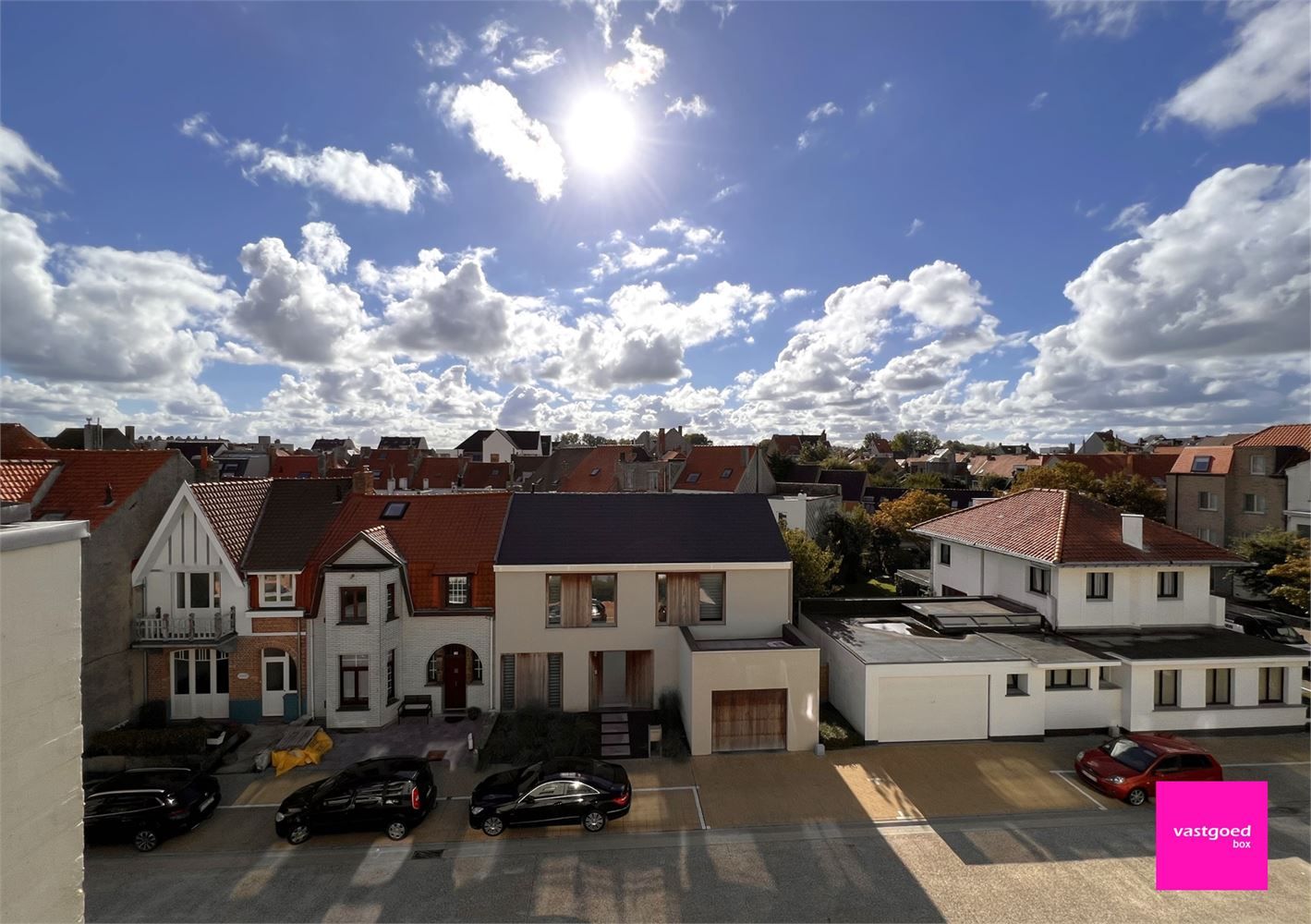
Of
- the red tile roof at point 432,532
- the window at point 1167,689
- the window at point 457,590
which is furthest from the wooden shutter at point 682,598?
the window at point 1167,689

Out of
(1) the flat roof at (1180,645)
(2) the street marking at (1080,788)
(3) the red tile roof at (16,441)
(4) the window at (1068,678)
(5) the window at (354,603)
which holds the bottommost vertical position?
(2) the street marking at (1080,788)

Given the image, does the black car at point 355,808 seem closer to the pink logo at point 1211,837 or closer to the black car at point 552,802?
the black car at point 552,802

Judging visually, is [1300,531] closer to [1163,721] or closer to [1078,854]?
[1163,721]

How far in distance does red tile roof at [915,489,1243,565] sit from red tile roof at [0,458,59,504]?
124 ft

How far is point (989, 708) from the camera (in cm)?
2134

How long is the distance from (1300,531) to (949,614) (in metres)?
32.3

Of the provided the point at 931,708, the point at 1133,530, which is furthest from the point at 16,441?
the point at 1133,530

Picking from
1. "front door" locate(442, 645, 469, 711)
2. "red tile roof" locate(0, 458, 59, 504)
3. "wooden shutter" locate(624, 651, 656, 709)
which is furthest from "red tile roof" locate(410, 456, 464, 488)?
"wooden shutter" locate(624, 651, 656, 709)

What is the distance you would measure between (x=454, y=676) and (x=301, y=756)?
5369 mm

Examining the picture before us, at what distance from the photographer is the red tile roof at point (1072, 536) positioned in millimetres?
24734

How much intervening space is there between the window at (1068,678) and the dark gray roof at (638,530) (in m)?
9.80

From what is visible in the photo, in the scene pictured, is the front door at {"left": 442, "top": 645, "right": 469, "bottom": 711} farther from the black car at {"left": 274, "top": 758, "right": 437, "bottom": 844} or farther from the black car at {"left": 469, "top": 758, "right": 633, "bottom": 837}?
the black car at {"left": 469, "top": 758, "right": 633, "bottom": 837}

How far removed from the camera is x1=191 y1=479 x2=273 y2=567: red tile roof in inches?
917

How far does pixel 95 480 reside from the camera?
23.3 m
